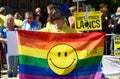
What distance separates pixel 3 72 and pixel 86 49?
13.8 ft

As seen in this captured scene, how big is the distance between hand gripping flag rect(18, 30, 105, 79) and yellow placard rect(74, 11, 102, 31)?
3179mm

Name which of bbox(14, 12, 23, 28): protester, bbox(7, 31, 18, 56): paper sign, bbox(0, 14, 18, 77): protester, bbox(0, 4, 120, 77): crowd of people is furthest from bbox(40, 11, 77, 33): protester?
bbox(14, 12, 23, 28): protester

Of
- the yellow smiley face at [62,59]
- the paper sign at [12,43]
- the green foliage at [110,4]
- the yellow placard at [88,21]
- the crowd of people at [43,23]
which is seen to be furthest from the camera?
the green foliage at [110,4]

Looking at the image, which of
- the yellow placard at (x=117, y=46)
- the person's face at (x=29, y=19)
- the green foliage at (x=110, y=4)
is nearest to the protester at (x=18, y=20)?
the person's face at (x=29, y=19)

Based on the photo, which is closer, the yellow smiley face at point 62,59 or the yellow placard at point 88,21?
the yellow smiley face at point 62,59

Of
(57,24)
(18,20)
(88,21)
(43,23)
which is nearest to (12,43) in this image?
(57,24)

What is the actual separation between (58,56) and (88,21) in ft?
12.5

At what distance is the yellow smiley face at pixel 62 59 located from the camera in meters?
8.35

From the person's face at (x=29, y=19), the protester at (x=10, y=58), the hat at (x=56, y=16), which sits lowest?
the protester at (x=10, y=58)

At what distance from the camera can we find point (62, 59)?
8438mm

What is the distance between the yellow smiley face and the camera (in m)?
8.35

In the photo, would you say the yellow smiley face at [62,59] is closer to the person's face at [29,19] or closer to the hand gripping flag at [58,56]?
the hand gripping flag at [58,56]

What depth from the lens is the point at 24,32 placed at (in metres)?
8.36

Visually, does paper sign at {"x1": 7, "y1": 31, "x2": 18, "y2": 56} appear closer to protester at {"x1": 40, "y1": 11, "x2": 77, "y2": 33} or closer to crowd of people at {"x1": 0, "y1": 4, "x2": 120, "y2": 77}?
crowd of people at {"x1": 0, "y1": 4, "x2": 120, "y2": 77}
